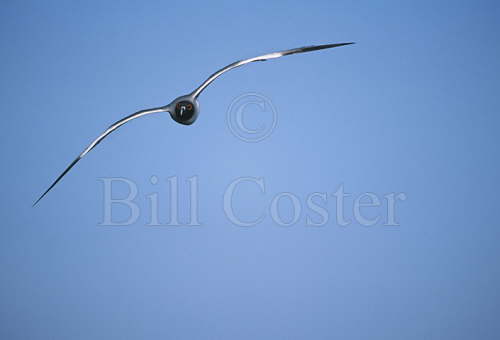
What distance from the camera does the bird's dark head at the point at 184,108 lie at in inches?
65.1

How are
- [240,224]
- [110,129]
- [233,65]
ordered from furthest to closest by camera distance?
[240,224], [110,129], [233,65]

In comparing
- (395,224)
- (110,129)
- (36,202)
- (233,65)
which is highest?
(233,65)

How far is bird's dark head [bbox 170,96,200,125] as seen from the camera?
5.42ft

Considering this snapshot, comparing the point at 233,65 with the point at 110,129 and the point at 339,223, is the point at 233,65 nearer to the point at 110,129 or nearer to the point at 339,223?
the point at 110,129

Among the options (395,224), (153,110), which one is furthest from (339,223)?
(153,110)

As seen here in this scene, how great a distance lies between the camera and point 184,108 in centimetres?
167

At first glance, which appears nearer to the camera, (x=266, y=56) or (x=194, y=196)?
(x=266, y=56)

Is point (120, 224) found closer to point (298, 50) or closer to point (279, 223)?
point (279, 223)

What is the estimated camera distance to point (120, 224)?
2.36 meters

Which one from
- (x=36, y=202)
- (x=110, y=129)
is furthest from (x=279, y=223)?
(x=36, y=202)

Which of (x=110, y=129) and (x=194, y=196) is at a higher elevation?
(x=110, y=129)

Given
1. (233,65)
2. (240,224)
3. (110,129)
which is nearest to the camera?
(233,65)

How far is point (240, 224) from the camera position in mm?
2332

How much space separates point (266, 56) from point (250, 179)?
909 millimetres
